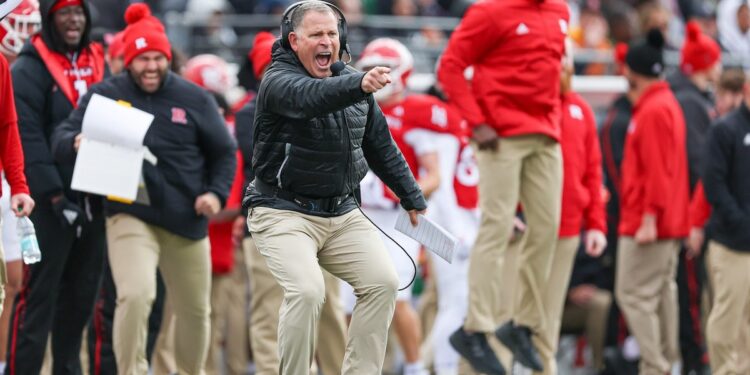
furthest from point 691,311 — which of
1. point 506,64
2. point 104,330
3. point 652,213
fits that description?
point 104,330

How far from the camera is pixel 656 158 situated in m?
11.7

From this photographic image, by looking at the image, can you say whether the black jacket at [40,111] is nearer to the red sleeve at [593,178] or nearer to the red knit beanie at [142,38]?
the red knit beanie at [142,38]

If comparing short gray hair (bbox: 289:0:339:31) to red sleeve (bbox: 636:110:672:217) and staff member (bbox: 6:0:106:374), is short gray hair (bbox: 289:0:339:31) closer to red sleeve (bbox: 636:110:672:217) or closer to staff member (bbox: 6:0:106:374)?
staff member (bbox: 6:0:106:374)

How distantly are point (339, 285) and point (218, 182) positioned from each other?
151 cm

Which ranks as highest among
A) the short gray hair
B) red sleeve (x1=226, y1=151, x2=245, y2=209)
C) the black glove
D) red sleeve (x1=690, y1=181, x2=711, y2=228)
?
the short gray hair

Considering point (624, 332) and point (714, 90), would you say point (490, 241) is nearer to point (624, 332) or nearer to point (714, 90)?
point (624, 332)

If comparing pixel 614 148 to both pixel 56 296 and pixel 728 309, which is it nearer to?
pixel 728 309

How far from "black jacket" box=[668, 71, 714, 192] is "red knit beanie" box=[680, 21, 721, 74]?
217 millimetres

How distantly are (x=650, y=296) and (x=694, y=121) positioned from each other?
1.74m

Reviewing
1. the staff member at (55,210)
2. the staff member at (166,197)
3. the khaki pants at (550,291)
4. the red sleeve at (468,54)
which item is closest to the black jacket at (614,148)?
the khaki pants at (550,291)

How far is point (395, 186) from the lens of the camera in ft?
26.5

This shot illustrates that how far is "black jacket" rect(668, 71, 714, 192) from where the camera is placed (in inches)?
495

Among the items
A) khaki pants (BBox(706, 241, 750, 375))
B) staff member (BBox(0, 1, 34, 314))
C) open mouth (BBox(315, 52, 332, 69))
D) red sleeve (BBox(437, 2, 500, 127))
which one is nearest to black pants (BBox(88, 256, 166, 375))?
staff member (BBox(0, 1, 34, 314))

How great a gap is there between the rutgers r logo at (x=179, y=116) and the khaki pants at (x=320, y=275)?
4.79 ft
